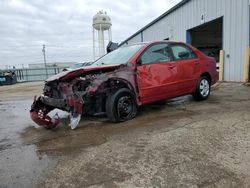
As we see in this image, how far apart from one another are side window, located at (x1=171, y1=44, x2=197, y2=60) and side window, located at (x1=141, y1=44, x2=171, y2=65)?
0.24 metres

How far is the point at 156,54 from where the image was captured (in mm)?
5660

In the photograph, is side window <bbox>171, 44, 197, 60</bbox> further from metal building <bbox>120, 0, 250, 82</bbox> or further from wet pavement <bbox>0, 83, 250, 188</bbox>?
metal building <bbox>120, 0, 250, 82</bbox>

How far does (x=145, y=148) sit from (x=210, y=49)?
25.4m

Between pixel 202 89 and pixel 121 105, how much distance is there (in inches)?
110

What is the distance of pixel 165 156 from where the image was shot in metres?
3.20

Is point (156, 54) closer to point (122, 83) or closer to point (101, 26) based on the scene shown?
point (122, 83)

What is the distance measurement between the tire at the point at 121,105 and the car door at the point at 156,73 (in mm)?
323

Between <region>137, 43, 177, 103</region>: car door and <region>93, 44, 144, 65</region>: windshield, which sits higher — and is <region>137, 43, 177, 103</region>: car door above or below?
below

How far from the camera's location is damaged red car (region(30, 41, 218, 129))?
183 inches

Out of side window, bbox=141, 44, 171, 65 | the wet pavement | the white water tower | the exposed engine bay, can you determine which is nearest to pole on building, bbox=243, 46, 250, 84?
the wet pavement

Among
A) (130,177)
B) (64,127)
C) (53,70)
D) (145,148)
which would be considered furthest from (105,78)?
(53,70)

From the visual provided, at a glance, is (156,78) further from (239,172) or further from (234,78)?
(234,78)

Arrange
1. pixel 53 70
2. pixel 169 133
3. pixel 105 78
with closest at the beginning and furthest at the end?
pixel 169 133, pixel 105 78, pixel 53 70

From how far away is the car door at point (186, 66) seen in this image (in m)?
6.06
